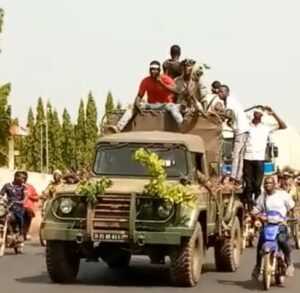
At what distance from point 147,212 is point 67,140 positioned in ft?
221

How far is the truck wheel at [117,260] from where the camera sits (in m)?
16.9

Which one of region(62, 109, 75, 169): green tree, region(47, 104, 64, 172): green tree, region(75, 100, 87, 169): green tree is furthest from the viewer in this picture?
region(47, 104, 64, 172): green tree

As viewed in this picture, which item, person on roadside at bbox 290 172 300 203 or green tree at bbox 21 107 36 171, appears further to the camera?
green tree at bbox 21 107 36 171

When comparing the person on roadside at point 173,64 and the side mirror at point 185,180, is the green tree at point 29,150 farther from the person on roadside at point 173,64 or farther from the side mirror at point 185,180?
the side mirror at point 185,180

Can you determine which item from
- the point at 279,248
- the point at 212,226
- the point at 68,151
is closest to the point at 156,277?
the point at 212,226

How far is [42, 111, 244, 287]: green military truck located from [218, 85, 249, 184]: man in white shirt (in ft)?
4.23

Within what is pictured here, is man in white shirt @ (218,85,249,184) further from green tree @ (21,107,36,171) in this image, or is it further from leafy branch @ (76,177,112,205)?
green tree @ (21,107,36,171)

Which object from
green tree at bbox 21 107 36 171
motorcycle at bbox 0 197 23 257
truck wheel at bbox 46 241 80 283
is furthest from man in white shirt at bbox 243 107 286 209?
green tree at bbox 21 107 36 171

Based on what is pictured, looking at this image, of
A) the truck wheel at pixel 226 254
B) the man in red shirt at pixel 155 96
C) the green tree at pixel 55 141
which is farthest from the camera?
the green tree at pixel 55 141

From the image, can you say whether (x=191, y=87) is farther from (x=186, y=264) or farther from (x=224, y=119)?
(x=186, y=264)

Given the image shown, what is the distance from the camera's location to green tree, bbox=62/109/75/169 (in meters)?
80.5

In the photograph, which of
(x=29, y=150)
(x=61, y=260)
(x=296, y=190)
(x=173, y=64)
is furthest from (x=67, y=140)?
(x=61, y=260)

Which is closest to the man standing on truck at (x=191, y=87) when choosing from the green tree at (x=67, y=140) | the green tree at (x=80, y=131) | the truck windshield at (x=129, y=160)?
the truck windshield at (x=129, y=160)

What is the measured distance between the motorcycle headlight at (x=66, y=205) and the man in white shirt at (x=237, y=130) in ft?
14.1
